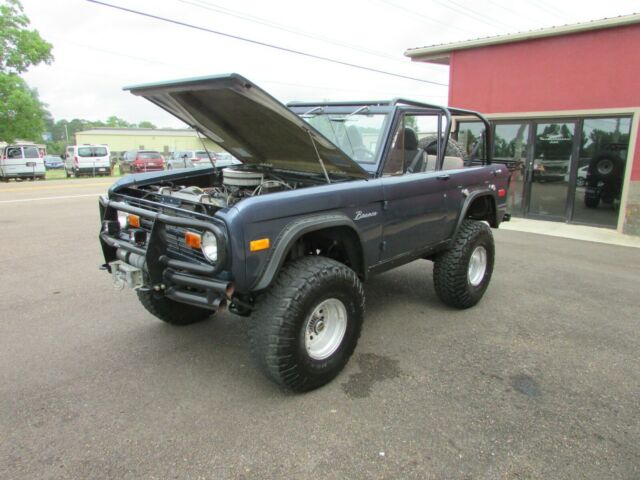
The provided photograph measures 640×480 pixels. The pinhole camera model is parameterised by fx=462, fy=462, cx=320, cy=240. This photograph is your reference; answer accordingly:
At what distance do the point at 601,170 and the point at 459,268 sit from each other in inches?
266

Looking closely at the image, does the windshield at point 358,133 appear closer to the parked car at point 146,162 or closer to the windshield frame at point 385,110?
the windshield frame at point 385,110

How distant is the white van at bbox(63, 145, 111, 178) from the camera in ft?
83.3

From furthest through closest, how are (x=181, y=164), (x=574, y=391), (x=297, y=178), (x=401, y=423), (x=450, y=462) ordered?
(x=181, y=164) → (x=297, y=178) → (x=574, y=391) → (x=401, y=423) → (x=450, y=462)

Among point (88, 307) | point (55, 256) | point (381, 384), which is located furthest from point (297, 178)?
point (55, 256)

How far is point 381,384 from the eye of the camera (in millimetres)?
3178

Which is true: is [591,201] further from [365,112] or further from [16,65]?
[16,65]

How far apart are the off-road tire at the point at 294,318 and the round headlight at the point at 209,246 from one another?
42 centimetres

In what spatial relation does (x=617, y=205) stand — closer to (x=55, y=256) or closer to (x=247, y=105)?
(x=247, y=105)

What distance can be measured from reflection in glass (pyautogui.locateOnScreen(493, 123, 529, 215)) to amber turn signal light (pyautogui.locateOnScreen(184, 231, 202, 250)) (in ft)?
29.1

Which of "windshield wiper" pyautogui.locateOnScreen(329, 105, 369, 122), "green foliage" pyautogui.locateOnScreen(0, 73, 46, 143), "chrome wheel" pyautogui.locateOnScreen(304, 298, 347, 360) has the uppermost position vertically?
"green foliage" pyautogui.locateOnScreen(0, 73, 46, 143)

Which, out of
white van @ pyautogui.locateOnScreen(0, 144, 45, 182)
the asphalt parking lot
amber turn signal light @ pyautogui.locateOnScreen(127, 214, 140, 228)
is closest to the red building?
the asphalt parking lot

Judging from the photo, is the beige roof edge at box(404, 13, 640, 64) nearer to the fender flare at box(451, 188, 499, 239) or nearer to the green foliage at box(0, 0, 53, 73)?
the fender flare at box(451, 188, 499, 239)

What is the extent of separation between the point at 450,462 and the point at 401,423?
1.27 feet

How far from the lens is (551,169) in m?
9.86
